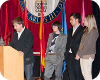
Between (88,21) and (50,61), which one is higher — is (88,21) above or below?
above

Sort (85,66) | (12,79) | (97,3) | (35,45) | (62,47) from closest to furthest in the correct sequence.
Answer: (12,79)
(85,66)
(62,47)
(97,3)
(35,45)

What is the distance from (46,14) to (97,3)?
149 cm

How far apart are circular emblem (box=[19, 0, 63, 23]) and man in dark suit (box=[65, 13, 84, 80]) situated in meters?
1.44

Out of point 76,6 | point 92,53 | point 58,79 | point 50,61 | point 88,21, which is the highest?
point 76,6

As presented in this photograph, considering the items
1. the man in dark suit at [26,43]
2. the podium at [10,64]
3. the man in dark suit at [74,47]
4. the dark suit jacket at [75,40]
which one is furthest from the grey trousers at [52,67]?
the podium at [10,64]

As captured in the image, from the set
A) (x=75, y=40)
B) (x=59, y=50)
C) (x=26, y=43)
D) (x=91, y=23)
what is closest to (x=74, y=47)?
(x=75, y=40)

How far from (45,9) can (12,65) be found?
2.80m

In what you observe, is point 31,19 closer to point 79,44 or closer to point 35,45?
point 35,45

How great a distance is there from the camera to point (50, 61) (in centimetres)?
359

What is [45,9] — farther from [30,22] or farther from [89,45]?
[89,45]

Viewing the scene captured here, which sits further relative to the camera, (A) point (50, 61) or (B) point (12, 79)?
(A) point (50, 61)

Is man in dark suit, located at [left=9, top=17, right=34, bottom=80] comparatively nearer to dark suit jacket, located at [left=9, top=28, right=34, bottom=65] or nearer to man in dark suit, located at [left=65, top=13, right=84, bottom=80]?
dark suit jacket, located at [left=9, top=28, right=34, bottom=65]

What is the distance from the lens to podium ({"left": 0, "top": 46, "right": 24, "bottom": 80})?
225cm

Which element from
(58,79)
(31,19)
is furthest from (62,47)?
(31,19)
